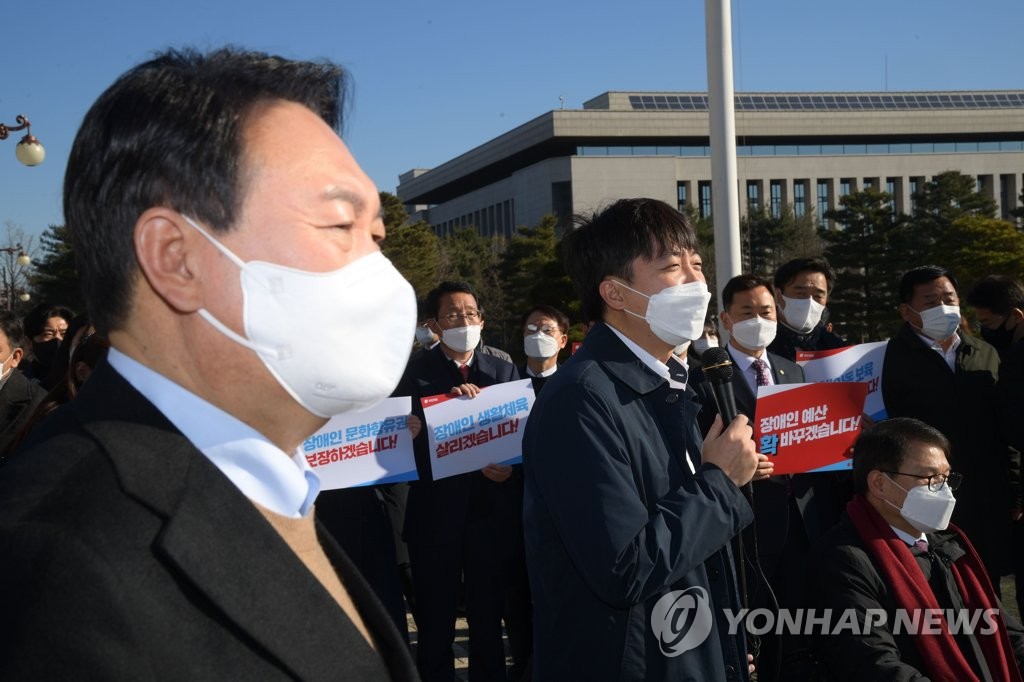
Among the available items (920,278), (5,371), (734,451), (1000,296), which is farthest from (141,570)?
(1000,296)

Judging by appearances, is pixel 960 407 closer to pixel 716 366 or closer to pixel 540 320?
pixel 540 320

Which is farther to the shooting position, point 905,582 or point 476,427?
point 476,427

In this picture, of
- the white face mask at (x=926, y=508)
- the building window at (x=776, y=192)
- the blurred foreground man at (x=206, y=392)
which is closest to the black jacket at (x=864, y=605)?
the white face mask at (x=926, y=508)

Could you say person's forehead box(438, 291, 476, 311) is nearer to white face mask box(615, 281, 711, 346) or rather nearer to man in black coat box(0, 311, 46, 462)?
man in black coat box(0, 311, 46, 462)

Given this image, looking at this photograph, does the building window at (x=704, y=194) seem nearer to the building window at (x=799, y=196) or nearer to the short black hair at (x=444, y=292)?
the building window at (x=799, y=196)

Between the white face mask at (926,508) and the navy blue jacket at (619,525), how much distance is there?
78.0 inches

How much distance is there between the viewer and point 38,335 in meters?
9.48

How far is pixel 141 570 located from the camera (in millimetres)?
1162

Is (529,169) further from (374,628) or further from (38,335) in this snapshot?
(374,628)

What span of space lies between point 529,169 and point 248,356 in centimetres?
8075

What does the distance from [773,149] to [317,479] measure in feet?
280

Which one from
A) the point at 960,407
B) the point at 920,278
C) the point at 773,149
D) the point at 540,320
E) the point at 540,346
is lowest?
the point at 960,407

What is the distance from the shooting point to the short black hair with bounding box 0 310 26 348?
654cm

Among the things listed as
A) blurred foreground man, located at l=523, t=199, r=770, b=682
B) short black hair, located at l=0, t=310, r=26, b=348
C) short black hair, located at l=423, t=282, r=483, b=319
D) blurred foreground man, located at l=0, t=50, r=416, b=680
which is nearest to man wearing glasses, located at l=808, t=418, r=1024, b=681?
blurred foreground man, located at l=523, t=199, r=770, b=682
